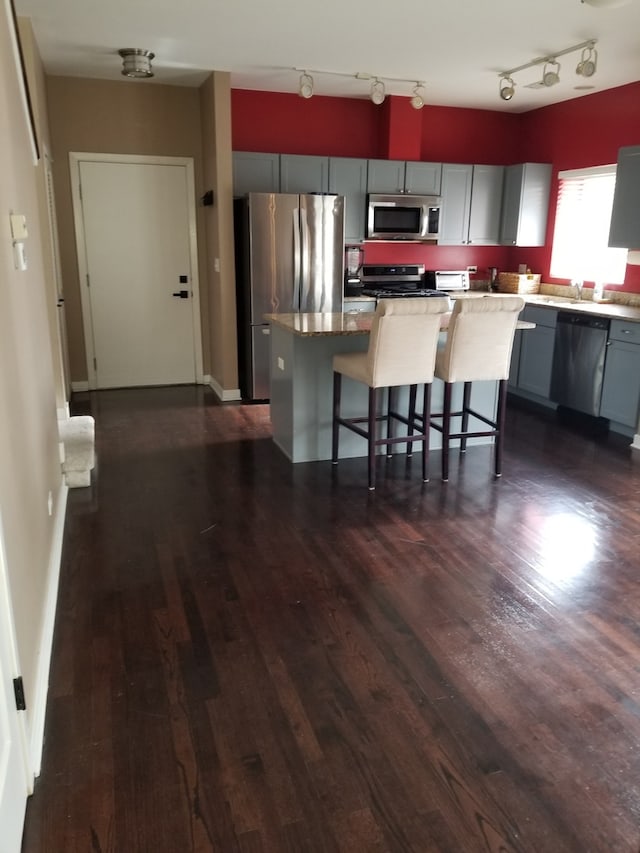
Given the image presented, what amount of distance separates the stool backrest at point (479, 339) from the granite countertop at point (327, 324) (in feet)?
0.48

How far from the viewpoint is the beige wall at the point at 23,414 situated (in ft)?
5.92

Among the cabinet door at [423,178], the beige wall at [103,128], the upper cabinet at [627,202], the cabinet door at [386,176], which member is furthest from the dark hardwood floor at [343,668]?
the cabinet door at [423,178]

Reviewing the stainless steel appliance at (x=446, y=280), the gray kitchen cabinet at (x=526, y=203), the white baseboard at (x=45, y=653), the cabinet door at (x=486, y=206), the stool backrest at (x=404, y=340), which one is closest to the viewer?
the white baseboard at (x=45, y=653)

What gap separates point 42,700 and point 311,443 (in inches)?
98.5

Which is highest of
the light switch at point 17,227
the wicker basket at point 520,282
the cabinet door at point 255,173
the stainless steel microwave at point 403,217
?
the cabinet door at point 255,173

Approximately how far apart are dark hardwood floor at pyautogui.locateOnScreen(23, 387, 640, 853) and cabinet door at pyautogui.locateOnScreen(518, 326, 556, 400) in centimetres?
191

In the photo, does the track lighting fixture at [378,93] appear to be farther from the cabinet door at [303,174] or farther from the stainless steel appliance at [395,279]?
the stainless steel appliance at [395,279]

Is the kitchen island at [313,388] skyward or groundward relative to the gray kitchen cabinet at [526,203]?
groundward

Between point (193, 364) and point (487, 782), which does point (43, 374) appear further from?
point (193, 364)

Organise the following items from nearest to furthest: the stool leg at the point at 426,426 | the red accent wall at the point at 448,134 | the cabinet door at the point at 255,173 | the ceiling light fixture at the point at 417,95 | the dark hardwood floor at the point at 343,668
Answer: the dark hardwood floor at the point at 343,668 < the stool leg at the point at 426,426 < the ceiling light fixture at the point at 417,95 < the cabinet door at the point at 255,173 < the red accent wall at the point at 448,134

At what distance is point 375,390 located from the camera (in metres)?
3.74

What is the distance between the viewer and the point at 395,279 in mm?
6637

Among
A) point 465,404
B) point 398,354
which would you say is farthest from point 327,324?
point 465,404

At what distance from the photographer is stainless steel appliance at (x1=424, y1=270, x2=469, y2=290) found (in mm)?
6680
